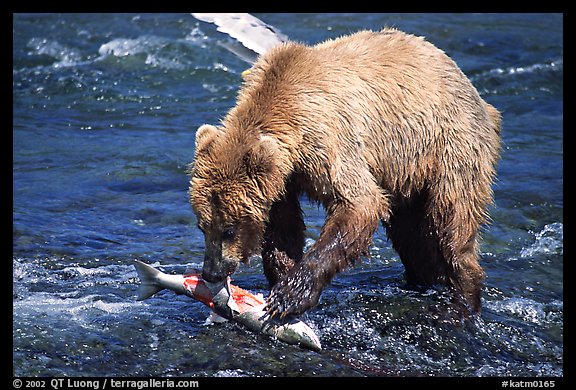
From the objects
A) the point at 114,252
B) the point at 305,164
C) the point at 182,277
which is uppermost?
the point at 305,164

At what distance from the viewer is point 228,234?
5.75 m

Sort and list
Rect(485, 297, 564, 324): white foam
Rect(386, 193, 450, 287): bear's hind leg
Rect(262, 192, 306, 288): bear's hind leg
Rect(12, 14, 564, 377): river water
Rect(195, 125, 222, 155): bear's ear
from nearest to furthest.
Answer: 1. Rect(195, 125, 222, 155): bear's ear
2. Rect(12, 14, 564, 377): river water
3. Rect(262, 192, 306, 288): bear's hind leg
4. Rect(386, 193, 450, 287): bear's hind leg
5. Rect(485, 297, 564, 324): white foam

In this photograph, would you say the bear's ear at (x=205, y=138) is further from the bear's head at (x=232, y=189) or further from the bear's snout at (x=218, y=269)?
the bear's snout at (x=218, y=269)

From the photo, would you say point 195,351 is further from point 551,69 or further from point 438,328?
point 551,69

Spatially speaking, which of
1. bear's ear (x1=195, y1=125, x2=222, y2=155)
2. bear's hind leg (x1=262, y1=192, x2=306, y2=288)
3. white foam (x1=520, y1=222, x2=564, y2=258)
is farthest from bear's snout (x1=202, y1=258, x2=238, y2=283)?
white foam (x1=520, y1=222, x2=564, y2=258)

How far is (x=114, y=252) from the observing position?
809 centimetres

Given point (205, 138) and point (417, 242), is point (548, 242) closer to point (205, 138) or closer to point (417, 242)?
point (417, 242)

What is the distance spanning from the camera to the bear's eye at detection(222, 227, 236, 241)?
5734 mm

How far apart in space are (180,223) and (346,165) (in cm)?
337

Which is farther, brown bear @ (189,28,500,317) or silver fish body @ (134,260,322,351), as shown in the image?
silver fish body @ (134,260,322,351)

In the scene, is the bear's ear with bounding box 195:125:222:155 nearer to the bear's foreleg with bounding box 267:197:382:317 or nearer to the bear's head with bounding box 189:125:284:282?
the bear's head with bounding box 189:125:284:282

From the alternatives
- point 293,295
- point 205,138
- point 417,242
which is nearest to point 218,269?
point 293,295
